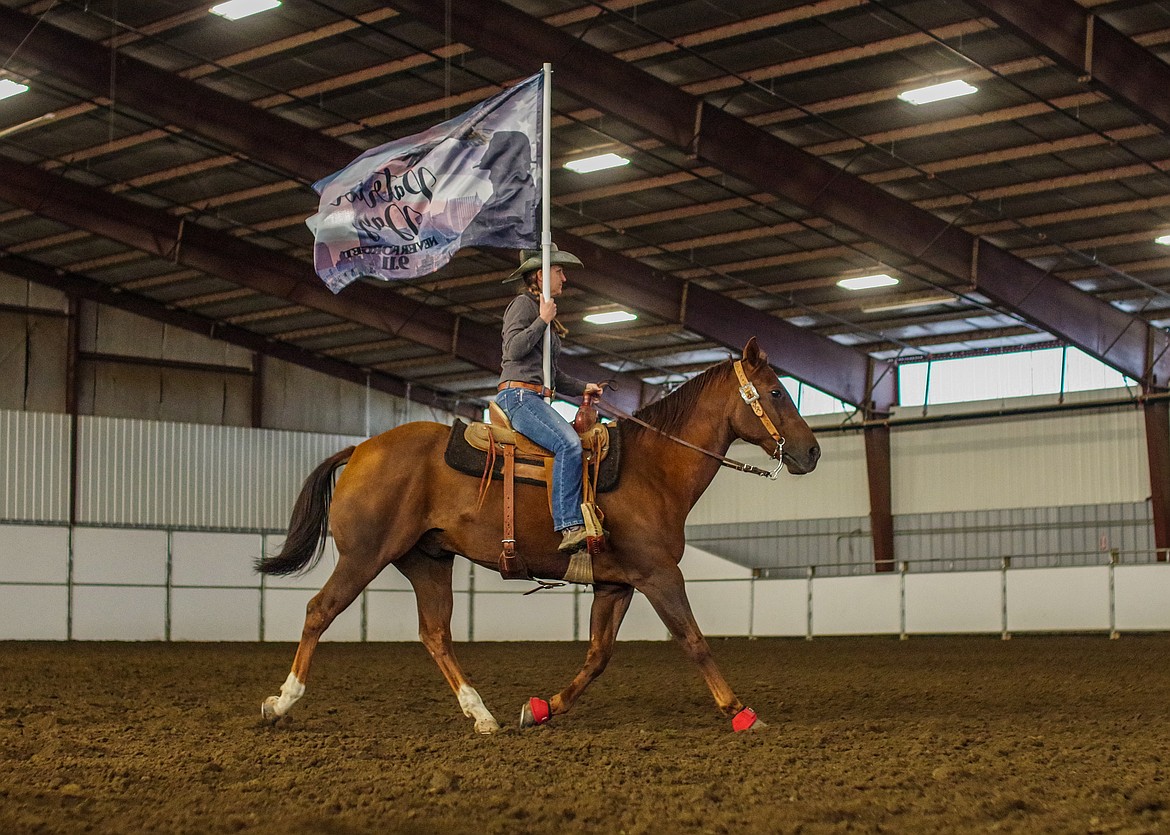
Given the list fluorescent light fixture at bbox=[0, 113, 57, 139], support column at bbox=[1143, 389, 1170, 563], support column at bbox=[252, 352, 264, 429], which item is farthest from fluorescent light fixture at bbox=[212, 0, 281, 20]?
support column at bbox=[1143, 389, 1170, 563]

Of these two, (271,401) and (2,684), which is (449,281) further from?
(2,684)

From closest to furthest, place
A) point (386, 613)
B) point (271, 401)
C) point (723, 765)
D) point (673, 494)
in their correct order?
point (723, 765) → point (673, 494) → point (386, 613) → point (271, 401)

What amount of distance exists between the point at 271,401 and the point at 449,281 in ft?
26.7

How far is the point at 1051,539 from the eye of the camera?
30.7 meters

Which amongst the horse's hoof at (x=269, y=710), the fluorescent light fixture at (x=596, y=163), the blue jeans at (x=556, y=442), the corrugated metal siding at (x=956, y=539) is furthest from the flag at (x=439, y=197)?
the corrugated metal siding at (x=956, y=539)

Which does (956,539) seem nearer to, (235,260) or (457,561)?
(457,561)

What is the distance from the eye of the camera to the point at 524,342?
8.00m

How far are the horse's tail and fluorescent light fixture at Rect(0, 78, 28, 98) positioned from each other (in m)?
14.1

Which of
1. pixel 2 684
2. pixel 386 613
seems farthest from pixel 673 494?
pixel 386 613

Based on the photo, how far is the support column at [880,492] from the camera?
3278 centimetres

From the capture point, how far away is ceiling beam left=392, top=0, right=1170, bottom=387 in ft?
55.5

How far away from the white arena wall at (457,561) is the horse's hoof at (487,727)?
18143mm

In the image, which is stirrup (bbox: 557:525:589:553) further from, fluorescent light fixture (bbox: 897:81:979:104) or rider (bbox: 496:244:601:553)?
fluorescent light fixture (bbox: 897:81:979:104)

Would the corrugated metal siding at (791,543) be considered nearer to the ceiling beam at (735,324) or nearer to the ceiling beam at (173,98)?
the ceiling beam at (735,324)
